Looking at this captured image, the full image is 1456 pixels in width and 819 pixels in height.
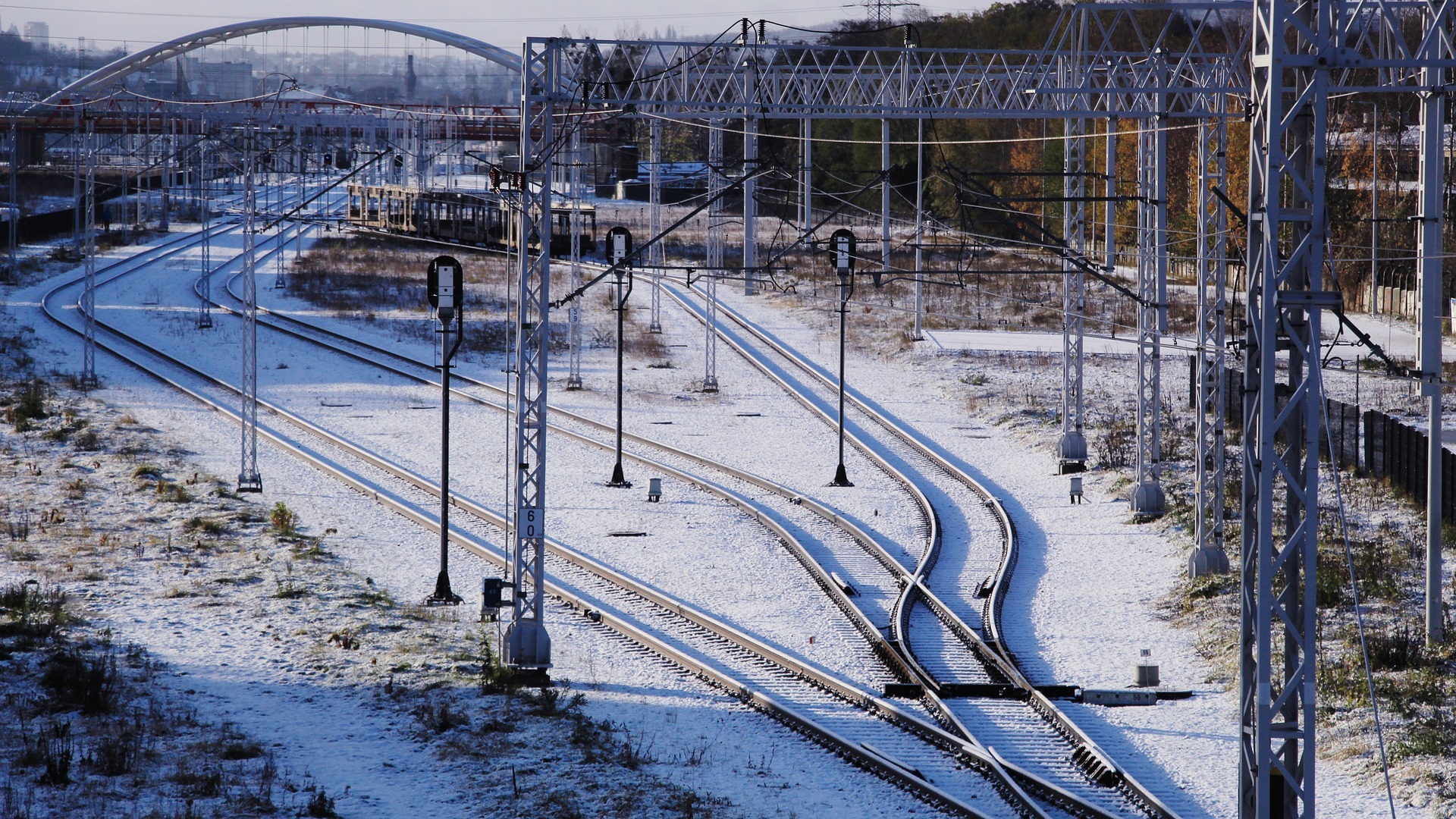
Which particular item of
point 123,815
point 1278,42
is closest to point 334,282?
point 123,815

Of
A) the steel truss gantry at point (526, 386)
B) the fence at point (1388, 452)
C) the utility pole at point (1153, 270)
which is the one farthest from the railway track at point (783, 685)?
the fence at point (1388, 452)

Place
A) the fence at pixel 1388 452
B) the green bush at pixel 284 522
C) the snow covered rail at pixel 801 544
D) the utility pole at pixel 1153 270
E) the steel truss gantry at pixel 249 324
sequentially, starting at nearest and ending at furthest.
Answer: the snow covered rail at pixel 801 544
the utility pole at pixel 1153 270
the fence at pixel 1388 452
the green bush at pixel 284 522
the steel truss gantry at pixel 249 324

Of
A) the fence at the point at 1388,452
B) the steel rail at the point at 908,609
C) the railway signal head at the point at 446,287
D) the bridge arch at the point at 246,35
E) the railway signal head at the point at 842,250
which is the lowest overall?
the steel rail at the point at 908,609

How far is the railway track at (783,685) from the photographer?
40.5 ft

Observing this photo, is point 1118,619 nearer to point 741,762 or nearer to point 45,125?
point 741,762

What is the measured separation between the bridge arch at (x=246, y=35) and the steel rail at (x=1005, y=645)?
64083 millimetres

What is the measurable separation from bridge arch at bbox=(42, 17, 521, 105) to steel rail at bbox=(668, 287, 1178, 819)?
2523 inches

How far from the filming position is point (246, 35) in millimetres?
94938

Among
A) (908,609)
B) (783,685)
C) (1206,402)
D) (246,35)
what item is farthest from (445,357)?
(246,35)

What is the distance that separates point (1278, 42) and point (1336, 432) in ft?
65.0

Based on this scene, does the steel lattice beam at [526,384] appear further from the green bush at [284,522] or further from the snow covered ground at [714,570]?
the green bush at [284,522]

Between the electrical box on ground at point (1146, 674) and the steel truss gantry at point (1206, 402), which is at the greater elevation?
the steel truss gantry at point (1206, 402)

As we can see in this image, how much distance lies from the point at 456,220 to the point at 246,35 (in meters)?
40.4

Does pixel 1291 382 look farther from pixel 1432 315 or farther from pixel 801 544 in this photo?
pixel 801 544
